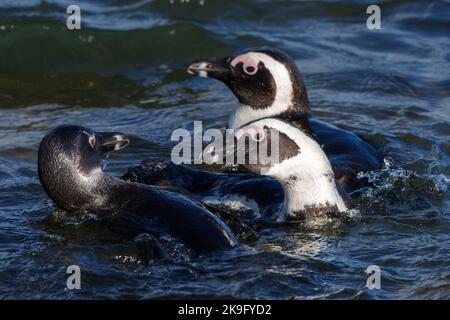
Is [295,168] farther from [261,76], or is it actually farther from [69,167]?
[261,76]

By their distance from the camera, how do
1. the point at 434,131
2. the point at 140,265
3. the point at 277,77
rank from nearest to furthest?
the point at 140,265
the point at 277,77
the point at 434,131

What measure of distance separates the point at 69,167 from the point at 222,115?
384 centimetres

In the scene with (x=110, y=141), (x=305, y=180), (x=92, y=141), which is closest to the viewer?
(x=92, y=141)

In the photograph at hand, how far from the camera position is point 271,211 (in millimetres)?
7664

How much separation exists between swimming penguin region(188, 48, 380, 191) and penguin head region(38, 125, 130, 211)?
216 cm

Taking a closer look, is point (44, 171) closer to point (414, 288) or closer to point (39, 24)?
point (414, 288)

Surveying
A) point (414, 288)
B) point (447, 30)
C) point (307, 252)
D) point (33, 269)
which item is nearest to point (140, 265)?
point (33, 269)

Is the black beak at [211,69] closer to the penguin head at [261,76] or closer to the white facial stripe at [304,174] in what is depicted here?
the penguin head at [261,76]

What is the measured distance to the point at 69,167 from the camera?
6.74 m

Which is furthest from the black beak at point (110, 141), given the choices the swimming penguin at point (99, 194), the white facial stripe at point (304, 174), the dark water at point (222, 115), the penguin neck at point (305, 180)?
the penguin neck at point (305, 180)

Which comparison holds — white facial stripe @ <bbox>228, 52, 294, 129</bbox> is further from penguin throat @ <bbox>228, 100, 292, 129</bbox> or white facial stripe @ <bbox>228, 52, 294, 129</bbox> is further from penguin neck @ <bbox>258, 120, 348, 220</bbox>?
penguin neck @ <bbox>258, 120, 348, 220</bbox>

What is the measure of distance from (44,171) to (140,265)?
92 cm

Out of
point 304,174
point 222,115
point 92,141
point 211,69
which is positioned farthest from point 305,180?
point 222,115

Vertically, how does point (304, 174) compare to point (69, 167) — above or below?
below
